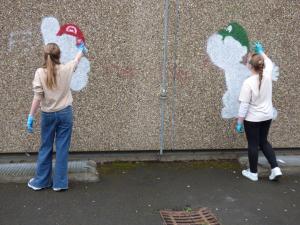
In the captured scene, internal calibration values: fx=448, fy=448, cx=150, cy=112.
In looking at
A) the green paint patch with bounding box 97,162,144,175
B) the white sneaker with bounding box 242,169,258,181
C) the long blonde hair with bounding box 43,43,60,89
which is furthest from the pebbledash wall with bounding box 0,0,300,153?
the long blonde hair with bounding box 43,43,60,89

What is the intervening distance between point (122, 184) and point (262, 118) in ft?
5.69

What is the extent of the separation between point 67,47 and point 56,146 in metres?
1.30

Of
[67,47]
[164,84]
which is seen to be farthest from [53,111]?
[164,84]

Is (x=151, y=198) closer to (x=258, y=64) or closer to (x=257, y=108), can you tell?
(x=257, y=108)

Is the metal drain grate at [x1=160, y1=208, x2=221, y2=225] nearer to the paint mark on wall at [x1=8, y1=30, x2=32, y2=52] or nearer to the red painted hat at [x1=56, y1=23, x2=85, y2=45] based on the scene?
the red painted hat at [x1=56, y1=23, x2=85, y2=45]

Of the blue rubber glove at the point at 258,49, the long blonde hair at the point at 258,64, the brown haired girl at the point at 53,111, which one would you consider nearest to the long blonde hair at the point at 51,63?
the brown haired girl at the point at 53,111

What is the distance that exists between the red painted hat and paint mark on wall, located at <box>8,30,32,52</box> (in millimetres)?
343

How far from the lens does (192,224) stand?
13.6 feet

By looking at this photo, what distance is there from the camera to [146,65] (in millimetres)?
5445

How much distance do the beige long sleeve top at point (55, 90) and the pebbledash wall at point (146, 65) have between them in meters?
0.86

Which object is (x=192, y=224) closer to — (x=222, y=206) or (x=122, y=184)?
(x=222, y=206)

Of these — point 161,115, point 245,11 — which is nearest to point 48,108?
point 161,115

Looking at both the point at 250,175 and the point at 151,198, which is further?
the point at 250,175

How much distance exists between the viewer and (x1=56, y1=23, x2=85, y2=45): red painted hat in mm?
5234
